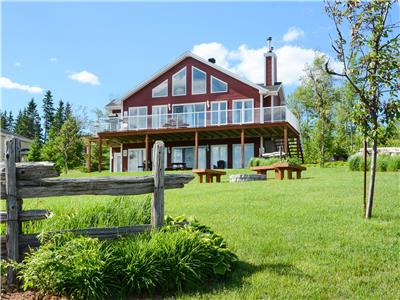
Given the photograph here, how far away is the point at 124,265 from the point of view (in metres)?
5.05

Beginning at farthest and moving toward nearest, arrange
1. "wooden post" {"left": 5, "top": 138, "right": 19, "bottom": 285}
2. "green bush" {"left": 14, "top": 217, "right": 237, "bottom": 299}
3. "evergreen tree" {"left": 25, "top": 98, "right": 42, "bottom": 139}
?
1. "evergreen tree" {"left": 25, "top": 98, "right": 42, "bottom": 139}
2. "wooden post" {"left": 5, "top": 138, "right": 19, "bottom": 285}
3. "green bush" {"left": 14, "top": 217, "right": 237, "bottom": 299}

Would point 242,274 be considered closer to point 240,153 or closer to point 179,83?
point 240,153

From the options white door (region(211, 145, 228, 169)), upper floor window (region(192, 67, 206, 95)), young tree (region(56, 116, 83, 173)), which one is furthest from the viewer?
young tree (region(56, 116, 83, 173))

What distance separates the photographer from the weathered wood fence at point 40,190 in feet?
17.7

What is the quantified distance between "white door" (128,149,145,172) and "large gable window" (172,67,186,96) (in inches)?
189

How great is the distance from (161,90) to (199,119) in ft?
18.8

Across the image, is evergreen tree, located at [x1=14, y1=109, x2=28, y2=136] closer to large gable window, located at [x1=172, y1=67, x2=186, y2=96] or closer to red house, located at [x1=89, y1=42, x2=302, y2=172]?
red house, located at [x1=89, y1=42, x2=302, y2=172]

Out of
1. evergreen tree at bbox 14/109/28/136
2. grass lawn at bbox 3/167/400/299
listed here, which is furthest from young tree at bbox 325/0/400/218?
evergreen tree at bbox 14/109/28/136

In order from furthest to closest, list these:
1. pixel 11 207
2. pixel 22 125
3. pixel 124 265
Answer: pixel 22 125
pixel 11 207
pixel 124 265

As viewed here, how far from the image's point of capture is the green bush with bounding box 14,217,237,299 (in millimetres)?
4871

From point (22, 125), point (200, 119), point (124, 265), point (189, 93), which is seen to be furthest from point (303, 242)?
point (22, 125)

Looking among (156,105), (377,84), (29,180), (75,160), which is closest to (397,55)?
(377,84)

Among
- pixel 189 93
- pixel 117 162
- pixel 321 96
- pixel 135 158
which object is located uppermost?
pixel 321 96

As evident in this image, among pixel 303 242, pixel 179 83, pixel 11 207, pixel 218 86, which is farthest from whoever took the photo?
pixel 179 83
